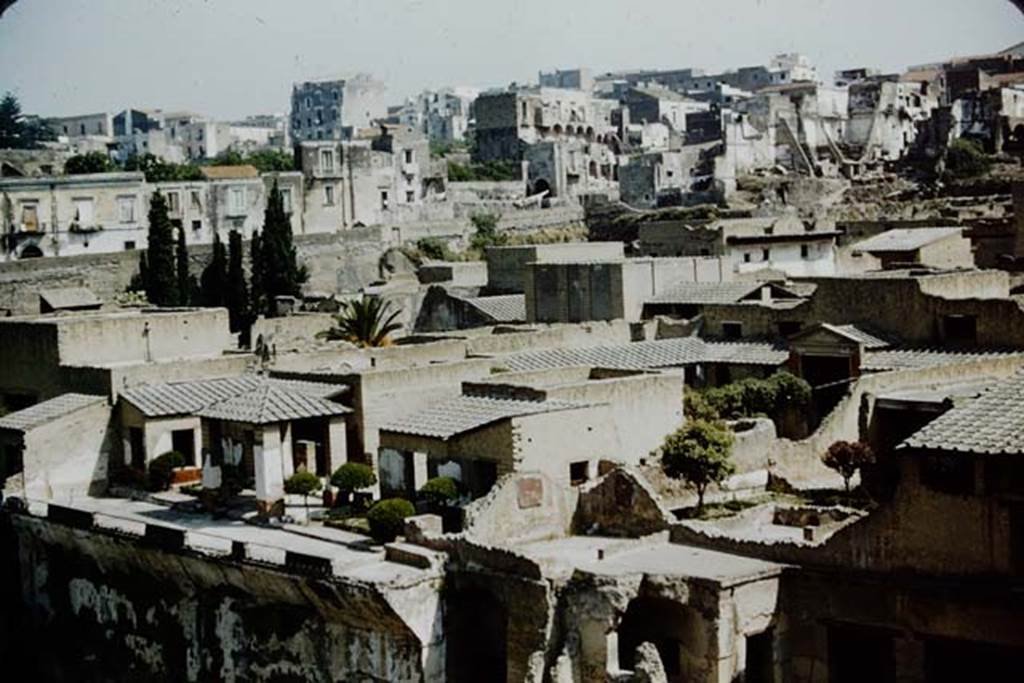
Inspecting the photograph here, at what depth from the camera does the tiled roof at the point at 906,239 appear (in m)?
45.2

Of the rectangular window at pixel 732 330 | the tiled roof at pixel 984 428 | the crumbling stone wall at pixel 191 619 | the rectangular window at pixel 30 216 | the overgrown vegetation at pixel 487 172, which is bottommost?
the crumbling stone wall at pixel 191 619

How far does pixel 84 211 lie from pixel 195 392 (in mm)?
38939

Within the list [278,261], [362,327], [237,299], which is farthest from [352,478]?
[278,261]

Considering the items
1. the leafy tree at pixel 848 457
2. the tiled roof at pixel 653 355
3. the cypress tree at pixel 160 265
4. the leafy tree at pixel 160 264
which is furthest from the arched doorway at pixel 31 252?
the leafy tree at pixel 848 457

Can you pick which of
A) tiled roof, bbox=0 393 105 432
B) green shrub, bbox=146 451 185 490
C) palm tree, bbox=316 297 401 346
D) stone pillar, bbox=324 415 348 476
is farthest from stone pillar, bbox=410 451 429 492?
palm tree, bbox=316 297 401 346

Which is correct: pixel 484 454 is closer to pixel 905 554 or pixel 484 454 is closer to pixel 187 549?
pixel 187 549

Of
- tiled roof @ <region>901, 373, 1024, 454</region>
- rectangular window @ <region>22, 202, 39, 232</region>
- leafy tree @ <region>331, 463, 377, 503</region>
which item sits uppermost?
rectangular window @ <region>22, 202, 39, 232</region>

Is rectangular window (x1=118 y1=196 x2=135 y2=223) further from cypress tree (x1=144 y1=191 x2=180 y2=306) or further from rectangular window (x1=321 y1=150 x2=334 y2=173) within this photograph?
rectangular window (x1=321 y1=150 x2=334 y2=173)

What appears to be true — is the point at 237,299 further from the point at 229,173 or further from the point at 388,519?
the point at 388,519

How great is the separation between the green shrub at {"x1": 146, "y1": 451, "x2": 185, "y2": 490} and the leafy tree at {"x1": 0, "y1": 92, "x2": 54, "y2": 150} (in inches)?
2963

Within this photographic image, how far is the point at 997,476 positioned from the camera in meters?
19.8

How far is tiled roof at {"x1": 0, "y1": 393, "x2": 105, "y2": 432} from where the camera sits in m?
33.1

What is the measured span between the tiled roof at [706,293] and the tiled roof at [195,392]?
39.8 feet

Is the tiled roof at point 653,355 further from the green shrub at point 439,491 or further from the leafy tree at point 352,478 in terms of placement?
the green shrub at point 439,491
